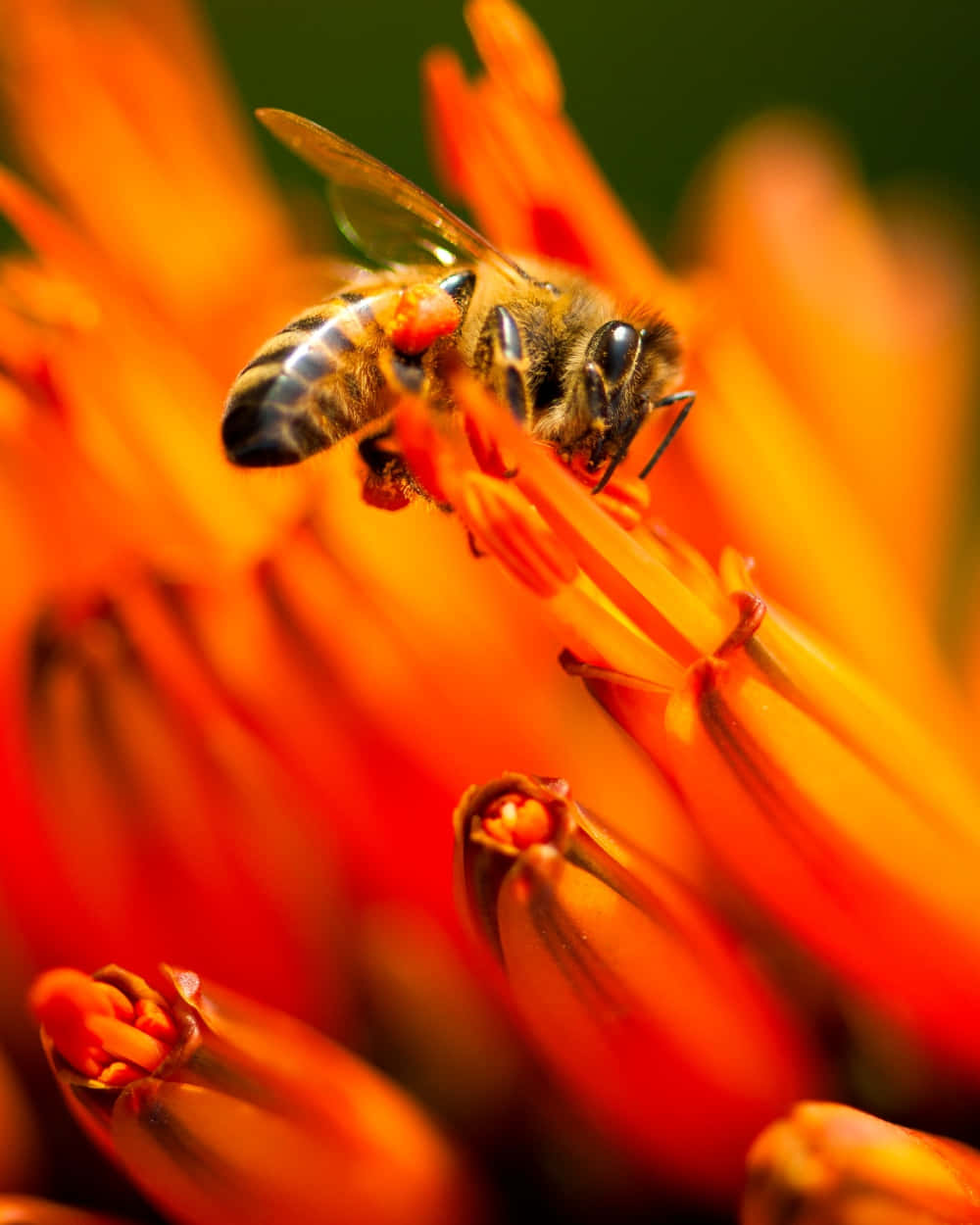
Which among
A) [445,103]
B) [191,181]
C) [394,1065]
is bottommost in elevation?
[394,1065]

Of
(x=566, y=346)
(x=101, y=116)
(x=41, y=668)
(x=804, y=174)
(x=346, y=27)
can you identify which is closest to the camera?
(x=41, y=668)

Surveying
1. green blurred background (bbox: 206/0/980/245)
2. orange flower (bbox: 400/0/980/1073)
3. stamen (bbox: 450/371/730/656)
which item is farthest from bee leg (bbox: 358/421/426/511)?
green blurred background (bbox: 206/0/980/245)

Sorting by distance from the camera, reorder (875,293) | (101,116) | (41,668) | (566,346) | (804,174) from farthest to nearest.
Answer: (804,174)
(875,293)
(101,116)
(566,346)
(41,668)

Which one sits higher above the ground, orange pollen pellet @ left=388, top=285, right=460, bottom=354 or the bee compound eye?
orange pollen pellet @ left=388, top=285, right=460, bottom=354

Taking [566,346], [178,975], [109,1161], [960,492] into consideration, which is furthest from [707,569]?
[960,492]

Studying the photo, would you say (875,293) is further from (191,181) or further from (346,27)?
(346,27)

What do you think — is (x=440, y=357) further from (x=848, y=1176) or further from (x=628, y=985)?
(x=848, y=1176)

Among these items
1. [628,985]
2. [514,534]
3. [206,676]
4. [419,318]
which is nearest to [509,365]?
[419,318]

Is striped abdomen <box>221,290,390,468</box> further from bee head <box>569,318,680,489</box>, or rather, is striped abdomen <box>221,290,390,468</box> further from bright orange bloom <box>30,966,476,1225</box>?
bright orange bloom <box>30,966,476,1225</box>
